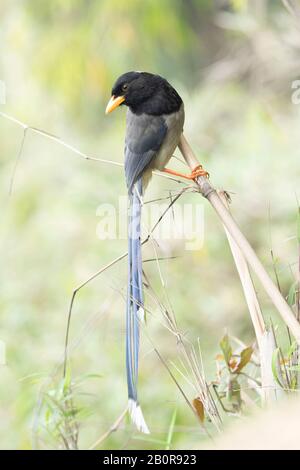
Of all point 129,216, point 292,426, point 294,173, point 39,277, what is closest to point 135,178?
point 129,216

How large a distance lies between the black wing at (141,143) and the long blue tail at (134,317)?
0.36 meters

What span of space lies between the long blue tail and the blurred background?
148 cm

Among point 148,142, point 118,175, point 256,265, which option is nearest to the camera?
point 256,265

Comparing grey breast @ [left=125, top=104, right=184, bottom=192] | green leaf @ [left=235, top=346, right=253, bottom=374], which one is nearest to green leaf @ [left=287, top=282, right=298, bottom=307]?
green leaf @ [left=235, top=346, right=253, bottom=374]

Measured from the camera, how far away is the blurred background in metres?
3.92

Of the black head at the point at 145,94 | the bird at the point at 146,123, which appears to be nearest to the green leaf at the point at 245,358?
the bird at the point at 146,123

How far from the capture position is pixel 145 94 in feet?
7.75

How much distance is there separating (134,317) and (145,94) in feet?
3.01

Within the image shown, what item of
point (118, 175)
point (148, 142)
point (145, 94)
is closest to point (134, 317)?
point (148, 142)

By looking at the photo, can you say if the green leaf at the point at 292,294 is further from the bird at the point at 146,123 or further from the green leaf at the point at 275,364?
the bird at the point at 146,123

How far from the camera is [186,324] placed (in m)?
4.20

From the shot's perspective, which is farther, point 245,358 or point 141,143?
point 141,143

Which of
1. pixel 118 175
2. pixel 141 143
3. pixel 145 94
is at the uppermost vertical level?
pixel 118 175

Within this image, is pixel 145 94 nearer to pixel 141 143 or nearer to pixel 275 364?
pixel 141 143
